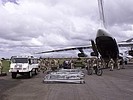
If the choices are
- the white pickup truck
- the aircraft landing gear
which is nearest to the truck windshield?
the white pickup truck

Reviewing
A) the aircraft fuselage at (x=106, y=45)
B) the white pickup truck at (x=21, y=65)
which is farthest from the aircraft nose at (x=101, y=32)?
the white pickup truck at (x=21, y=65)

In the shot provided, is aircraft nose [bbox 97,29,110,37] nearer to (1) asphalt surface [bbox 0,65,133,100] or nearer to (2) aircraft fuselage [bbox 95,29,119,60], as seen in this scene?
(2) aircraft fuselage [bbox 95,29,119,60]

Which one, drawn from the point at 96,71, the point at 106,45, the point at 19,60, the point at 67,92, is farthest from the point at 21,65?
the point at 106,45

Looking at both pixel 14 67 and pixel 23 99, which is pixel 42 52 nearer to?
pixel 14 67

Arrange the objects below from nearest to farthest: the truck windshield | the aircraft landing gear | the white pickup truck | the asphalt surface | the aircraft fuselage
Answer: the asphalt surface
the white pickup truck
the truck windshield
the aircraft landing gear
the aircraft fuselage

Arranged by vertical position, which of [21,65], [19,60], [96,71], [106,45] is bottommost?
[96,71]

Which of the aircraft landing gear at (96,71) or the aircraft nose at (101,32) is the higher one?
the aircraft nose at (101,32)

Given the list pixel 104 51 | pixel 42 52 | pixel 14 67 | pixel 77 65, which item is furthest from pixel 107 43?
pixel 42 52

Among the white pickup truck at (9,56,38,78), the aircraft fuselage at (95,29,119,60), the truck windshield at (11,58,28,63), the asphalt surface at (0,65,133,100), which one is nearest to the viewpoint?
the asphalt surface at (0,65,133,100)

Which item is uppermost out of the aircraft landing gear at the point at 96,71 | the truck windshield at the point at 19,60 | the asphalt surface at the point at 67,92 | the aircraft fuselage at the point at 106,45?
the aircraft fuselage at the point at 106,45

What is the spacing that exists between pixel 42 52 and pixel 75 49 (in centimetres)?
993

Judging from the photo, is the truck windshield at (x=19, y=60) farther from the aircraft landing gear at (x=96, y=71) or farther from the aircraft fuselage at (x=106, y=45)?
the aircraft fuselage at (x=106, y=45)

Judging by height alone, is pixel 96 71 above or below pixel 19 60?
below

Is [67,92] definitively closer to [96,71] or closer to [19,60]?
[19,60]
